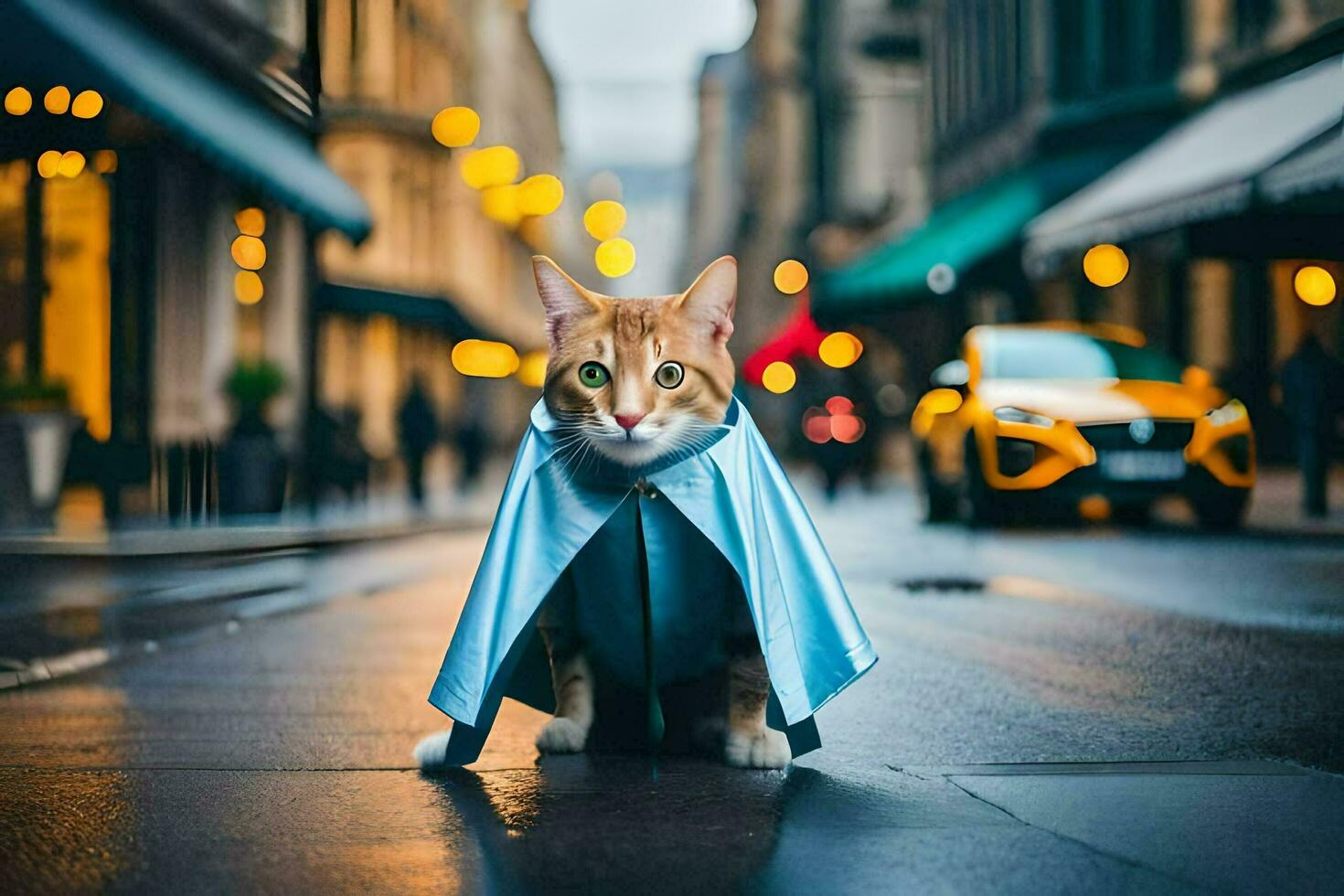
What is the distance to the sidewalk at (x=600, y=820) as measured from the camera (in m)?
2.73

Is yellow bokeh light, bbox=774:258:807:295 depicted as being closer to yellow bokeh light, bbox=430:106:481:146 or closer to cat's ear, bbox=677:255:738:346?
yellow bokeh light, bbox=430:106:481:146

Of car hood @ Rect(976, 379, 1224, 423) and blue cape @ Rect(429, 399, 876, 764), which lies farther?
car hood @ Rect(976, 379, 1224, 423)

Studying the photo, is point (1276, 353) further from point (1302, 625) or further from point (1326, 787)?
point (1326, 787)

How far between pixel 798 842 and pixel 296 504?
1509cm

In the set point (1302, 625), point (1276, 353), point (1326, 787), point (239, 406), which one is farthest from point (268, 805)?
point (1276, 353)

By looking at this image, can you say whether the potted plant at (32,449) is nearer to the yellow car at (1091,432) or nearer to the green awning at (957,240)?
the yellow car at (1091,432)

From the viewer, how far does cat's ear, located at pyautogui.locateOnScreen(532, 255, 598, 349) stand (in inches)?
140

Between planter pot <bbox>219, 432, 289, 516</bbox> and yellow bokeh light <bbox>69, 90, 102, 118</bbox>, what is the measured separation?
130 inches

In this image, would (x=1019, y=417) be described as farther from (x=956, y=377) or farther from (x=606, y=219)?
(x=606, y=219)

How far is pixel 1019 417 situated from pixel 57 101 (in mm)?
8143

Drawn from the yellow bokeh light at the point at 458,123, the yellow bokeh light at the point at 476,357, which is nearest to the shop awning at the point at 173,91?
the yellow bokeh light at the point at 458,123

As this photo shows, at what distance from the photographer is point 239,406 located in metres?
15.0

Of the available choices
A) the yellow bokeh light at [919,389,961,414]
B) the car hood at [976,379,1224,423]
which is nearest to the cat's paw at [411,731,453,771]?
the car hood at [976,379,1224,423]

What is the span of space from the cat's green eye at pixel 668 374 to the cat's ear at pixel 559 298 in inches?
9.2
